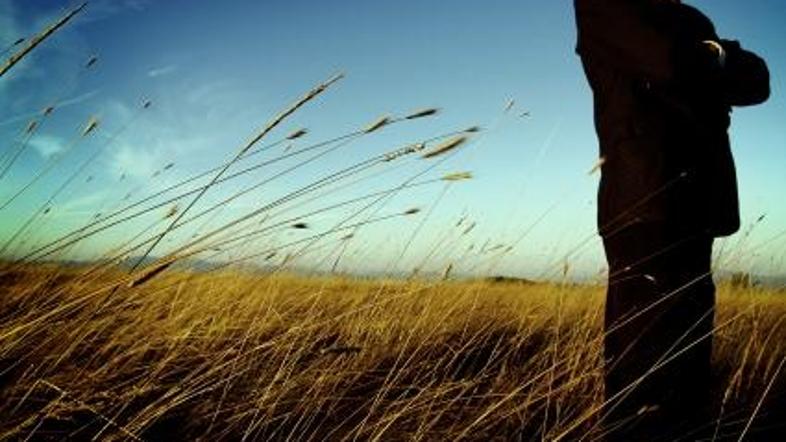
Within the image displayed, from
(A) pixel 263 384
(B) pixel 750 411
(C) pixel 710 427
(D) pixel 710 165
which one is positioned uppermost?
(D) pixel 710 165

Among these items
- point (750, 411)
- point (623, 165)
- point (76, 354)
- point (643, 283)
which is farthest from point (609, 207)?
point (76, 354)

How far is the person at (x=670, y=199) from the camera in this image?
200 centimetres

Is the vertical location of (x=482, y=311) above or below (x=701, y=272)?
below

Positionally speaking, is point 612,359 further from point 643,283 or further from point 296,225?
point 296,225

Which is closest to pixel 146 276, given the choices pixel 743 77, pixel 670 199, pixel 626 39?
pixel 670 199

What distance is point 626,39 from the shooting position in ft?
6.85

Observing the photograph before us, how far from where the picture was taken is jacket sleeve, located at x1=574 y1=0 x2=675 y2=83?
1977 mm

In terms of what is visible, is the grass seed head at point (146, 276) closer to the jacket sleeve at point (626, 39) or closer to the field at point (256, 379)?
the field at point (256, 379)

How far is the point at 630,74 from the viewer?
6.99 ft

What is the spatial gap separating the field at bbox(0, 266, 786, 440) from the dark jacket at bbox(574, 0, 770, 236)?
1.28 ft

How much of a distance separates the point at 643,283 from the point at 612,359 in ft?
0.92

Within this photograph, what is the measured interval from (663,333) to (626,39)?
97cm

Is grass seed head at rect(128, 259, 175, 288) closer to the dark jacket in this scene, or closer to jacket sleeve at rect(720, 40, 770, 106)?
the dark jacket

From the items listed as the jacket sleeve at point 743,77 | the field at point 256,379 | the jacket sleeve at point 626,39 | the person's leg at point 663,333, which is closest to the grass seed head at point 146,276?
the field at point 256,379
